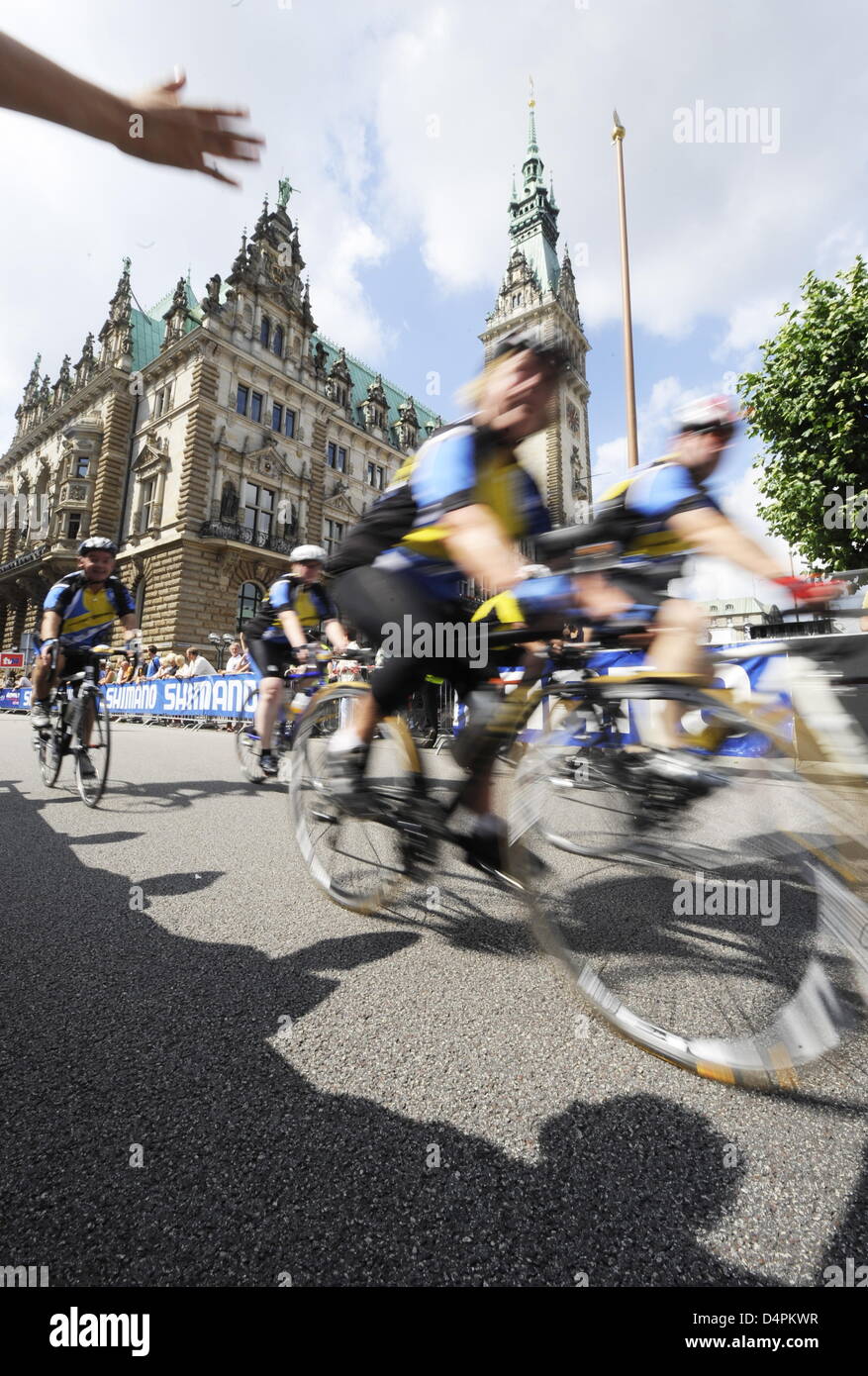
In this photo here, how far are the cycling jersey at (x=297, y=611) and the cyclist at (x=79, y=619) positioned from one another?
3.30ft

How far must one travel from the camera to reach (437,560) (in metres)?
2.15

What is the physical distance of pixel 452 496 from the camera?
6.31ft

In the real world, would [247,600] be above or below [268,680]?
above

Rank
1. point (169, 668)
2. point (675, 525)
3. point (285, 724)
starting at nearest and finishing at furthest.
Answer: point (675, 525) → point (285, 724) → point (169, 668)

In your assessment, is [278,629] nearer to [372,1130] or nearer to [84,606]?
[84,606]

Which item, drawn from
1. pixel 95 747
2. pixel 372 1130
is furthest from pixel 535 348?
pixel 95 747

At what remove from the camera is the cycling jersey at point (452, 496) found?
6.41 ft

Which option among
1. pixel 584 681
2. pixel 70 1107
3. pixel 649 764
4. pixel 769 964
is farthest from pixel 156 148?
pixel 769 964

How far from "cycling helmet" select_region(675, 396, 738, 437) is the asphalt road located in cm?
277

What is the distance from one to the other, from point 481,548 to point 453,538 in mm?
118

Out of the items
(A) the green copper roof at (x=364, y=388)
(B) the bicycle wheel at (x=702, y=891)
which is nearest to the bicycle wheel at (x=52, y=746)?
(B) the bicycle wheel at (x=702, y=891)

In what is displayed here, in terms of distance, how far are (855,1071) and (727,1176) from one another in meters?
0.59

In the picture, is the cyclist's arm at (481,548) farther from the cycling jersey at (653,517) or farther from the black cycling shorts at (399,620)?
the cycling jersey at (653,517)

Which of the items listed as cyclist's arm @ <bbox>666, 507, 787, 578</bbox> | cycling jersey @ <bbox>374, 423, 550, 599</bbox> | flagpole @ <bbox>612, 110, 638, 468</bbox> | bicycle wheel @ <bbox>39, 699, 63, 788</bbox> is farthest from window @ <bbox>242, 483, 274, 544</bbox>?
cycling jersey @ <bbox>374, 423, 550, 599</bbox>
